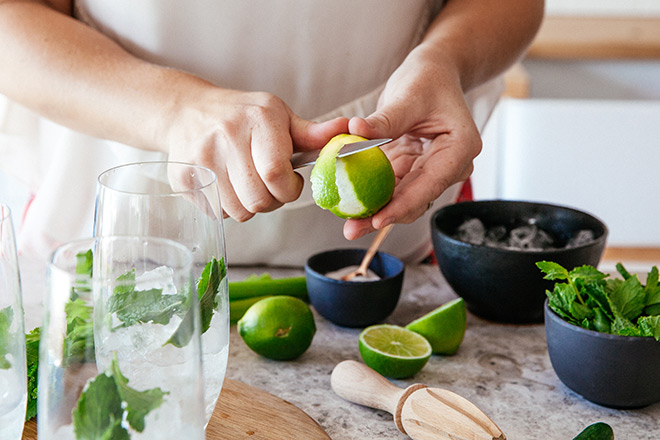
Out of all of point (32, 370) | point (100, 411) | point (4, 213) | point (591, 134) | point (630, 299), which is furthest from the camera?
point (591, 134)

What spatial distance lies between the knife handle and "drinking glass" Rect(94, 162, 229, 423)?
0.63ft

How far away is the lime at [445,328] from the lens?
902 mm

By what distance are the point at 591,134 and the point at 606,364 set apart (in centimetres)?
189

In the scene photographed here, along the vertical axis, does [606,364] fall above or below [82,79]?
below

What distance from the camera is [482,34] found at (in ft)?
3.54

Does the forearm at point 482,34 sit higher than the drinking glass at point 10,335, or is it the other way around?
the forearm at point 482,34

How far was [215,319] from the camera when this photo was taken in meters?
0.62

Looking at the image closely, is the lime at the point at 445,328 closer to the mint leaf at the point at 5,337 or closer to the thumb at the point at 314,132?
the thumb at the point at 314,132

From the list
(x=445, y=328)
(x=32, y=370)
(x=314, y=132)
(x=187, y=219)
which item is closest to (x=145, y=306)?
(x=187, y=219)

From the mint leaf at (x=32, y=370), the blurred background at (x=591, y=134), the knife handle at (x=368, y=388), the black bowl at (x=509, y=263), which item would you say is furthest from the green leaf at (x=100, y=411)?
the blurred background at (x=591, y=134)

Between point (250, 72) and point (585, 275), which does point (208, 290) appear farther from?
point (250, 72)

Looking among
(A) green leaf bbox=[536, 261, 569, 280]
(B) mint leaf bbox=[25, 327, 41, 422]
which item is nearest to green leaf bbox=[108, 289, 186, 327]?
(B) mint leaf bbox=[25, 327, 41, 422]

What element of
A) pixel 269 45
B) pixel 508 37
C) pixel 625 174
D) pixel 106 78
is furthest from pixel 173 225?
pixel 625 174

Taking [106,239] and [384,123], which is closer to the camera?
[106,239]
